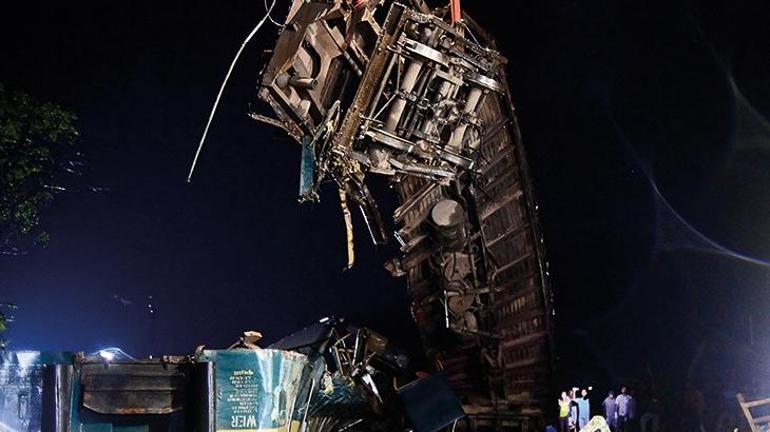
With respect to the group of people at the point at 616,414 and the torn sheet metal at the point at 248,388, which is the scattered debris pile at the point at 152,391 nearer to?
the torn sheet metal at the point at 248,388

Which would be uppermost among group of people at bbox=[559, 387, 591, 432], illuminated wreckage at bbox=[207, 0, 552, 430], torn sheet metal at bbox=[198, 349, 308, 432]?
illuminated wreckage at bbox=[207, 0, 552, 430]

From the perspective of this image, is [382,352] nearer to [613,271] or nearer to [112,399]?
[112,399]

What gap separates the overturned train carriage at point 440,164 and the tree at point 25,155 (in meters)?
6.24

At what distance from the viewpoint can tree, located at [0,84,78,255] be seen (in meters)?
11.8

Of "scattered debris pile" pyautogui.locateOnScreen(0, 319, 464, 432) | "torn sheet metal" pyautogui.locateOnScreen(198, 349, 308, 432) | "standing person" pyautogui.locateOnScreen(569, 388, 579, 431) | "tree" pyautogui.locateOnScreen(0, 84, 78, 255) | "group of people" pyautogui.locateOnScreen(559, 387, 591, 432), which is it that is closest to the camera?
"scattered debris pile" pyautogui.locateOnScreen(0, 319, 464, 432)

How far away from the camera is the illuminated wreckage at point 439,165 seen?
798 cm

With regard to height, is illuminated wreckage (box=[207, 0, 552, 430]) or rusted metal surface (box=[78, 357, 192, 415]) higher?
illuminated wreckage (box=[207, 0, 552, 430])

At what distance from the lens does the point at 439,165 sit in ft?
29.4

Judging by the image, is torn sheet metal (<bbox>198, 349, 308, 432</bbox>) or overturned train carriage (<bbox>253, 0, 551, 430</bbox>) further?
overturned train carriage (<bbox>253, 0, 551, 430</bbox>)

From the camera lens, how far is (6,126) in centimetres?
1144

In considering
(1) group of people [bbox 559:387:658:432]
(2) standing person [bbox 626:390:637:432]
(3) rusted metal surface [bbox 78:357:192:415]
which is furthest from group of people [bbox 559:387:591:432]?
(3) rusted metal surface [bbox 78:357:192:415]

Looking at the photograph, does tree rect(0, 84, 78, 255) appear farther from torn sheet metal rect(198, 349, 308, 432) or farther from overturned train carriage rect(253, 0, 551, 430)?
torn sheet metal rect(198, 349, 308, 432)

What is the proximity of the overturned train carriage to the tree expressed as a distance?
624 cm

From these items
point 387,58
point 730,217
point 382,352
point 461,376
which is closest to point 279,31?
point 387,58
